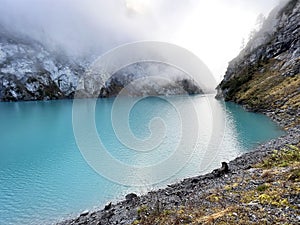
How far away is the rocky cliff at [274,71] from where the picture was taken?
265 ft

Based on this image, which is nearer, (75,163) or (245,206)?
(245,206)

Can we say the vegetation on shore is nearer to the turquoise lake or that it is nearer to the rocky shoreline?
the rocky shoreline

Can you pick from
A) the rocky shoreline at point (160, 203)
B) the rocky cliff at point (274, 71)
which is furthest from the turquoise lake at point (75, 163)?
the rocky cliff at point (274, 71)

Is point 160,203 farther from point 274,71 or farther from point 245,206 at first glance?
point 274,71

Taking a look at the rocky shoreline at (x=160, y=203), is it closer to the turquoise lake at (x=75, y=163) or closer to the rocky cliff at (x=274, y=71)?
the turquoise lake at (x=75, y=163)

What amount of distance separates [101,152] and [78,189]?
57.0ft

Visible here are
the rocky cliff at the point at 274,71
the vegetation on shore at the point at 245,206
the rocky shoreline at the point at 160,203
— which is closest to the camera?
the vegetation on shore at the point at 245,206

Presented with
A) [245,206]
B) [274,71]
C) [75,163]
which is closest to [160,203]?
[245,206]

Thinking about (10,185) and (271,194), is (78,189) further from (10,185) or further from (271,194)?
(271,194)

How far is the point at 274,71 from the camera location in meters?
116

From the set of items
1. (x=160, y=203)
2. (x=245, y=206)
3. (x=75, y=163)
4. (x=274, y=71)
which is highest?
(x=274, y=71)

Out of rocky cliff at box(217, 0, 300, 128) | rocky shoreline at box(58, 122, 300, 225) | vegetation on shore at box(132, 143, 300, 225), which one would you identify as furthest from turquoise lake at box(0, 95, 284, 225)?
vegetation on shore at box(132, 143, 300, 225)

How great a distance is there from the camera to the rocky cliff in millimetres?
80625

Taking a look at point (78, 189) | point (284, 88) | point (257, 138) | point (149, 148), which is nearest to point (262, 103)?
point (284, 88)
